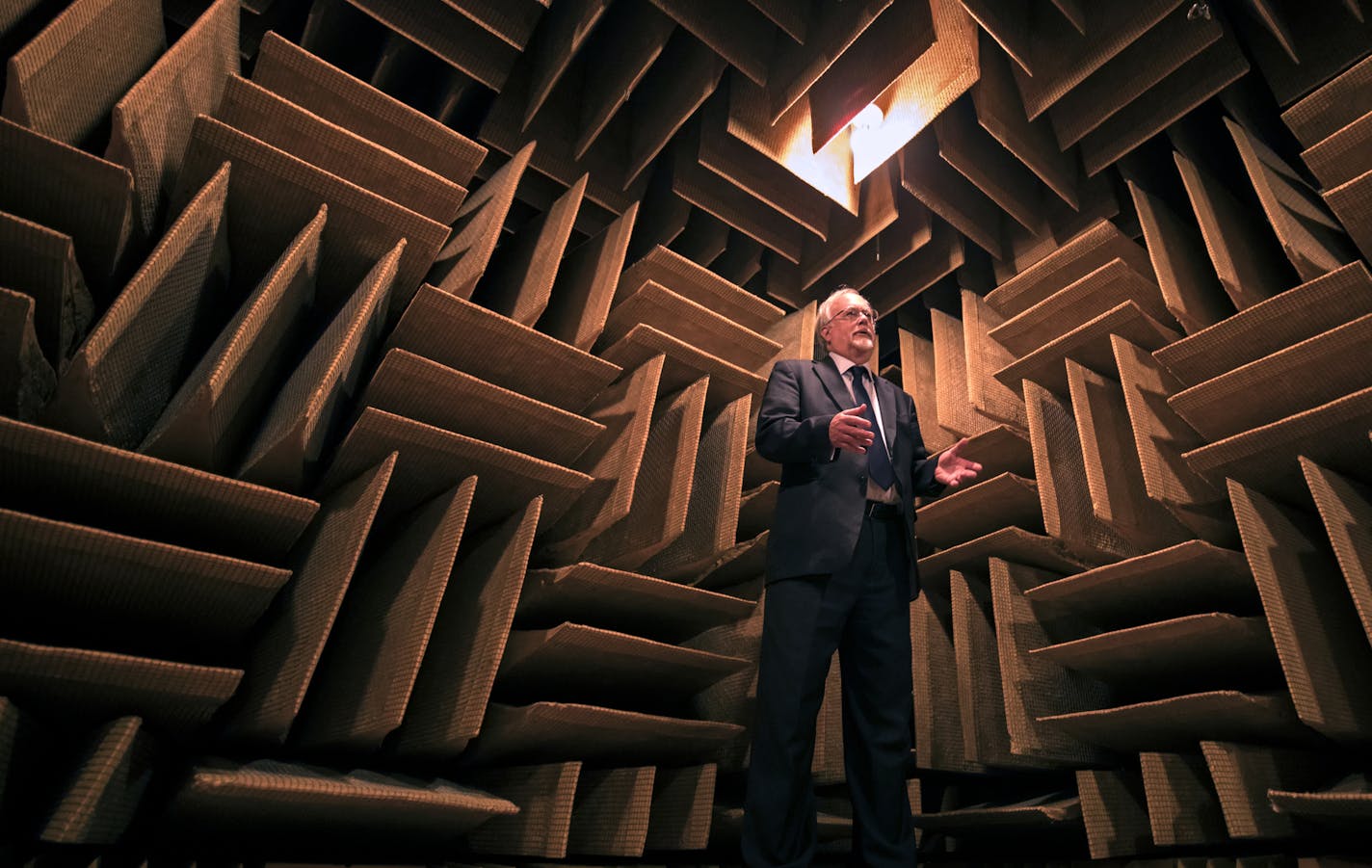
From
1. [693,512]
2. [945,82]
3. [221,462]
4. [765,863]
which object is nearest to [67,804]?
[221,462]

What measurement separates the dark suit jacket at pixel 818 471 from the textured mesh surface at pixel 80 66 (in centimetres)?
168

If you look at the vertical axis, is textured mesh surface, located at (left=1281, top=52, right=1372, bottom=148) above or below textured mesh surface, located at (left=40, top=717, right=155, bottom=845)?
above

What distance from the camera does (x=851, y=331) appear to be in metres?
2.27

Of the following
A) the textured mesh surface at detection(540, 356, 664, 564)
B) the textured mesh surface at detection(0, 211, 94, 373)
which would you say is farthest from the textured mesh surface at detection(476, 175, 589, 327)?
the textured mesh surface at detection(0, 211, 94, 373)

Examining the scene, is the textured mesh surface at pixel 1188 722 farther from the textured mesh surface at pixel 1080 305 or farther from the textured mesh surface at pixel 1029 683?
the textured mesh surface at pixel 1080 305

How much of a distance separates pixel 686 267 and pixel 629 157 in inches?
18.9

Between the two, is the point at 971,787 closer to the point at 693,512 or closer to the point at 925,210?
the point at 693,512

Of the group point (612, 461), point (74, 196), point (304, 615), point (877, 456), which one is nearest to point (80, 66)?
point (74, 196)

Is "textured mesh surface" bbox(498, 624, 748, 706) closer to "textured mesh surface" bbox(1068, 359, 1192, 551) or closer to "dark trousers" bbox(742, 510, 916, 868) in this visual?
"dark trousers" bbox(742, 510, 916, 868)

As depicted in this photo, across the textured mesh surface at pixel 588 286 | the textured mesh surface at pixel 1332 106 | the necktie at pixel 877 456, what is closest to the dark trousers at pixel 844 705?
the necktie at pixel 877 456

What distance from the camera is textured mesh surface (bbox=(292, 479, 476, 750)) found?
166 centimetres

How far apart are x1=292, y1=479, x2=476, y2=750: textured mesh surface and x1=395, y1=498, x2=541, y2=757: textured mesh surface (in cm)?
11

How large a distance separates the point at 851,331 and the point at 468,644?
1.30m

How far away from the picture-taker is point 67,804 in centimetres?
126
